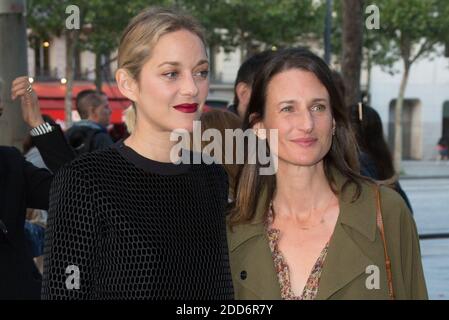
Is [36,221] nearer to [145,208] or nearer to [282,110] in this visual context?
[282,110]

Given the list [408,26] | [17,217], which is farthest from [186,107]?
[408,26]

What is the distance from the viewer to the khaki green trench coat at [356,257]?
10.5 feet

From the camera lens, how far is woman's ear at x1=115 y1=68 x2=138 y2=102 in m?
2.83

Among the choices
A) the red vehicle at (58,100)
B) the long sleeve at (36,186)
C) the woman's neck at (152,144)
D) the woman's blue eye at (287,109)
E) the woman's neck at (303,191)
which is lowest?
the red vehicle at (58,100)

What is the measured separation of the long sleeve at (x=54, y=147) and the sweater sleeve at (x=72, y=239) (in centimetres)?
188

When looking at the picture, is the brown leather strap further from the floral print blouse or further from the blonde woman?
the blonde woman

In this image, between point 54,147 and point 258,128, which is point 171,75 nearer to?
point 258,128

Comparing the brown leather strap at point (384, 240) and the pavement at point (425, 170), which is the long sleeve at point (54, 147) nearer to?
the brown leather strap at point (384, 240)

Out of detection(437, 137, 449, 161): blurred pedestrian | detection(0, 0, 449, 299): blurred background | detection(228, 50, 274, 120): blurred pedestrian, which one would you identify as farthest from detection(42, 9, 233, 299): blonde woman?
detection(437, 137, 449, 161): blurred pedestrian

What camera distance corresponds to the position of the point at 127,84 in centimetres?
285

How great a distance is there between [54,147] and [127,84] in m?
1.81

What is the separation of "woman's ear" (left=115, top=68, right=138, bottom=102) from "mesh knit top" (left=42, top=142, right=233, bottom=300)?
6.3 inches

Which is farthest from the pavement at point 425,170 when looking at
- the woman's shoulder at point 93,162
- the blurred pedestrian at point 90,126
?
the woman's shoulder at point 93,162

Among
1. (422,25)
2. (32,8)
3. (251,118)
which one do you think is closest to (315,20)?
(422,25)
